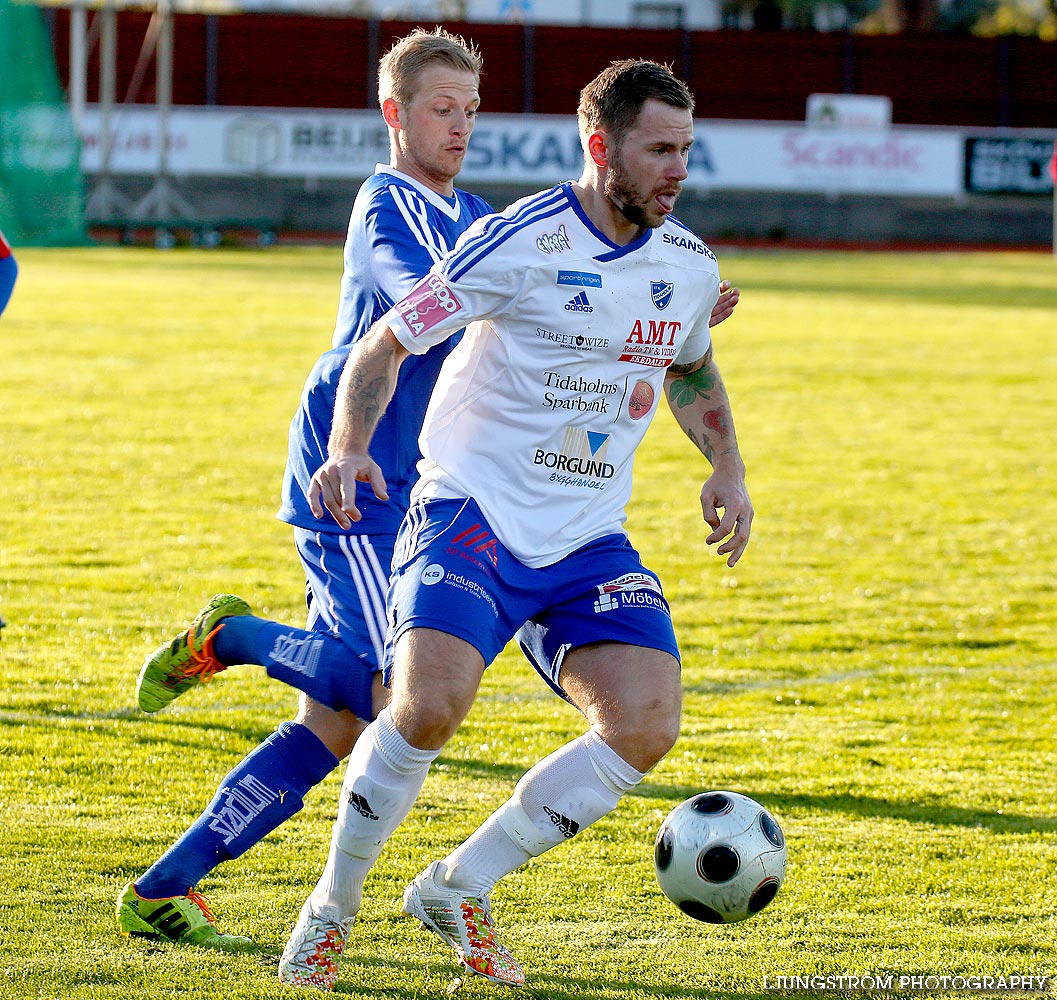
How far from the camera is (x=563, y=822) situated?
366 cm

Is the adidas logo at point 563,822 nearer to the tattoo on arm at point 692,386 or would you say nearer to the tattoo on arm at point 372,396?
the tattoo on arm at point 372,396

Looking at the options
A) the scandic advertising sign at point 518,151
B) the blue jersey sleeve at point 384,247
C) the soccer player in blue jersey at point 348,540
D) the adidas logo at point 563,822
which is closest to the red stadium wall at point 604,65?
the scandic advertising sign at point 518,151

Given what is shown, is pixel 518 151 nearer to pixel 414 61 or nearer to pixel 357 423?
pixel 414 61

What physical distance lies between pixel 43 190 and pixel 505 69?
14.5 meters

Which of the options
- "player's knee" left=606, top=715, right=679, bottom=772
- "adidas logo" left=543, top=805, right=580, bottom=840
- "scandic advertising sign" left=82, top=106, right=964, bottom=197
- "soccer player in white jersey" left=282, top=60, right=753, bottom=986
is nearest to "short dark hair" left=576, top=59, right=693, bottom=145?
"soccer player in white jersey" left=282, top=60, right=753, bottom=986

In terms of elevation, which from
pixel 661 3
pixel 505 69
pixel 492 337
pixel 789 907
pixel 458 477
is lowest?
pixel 789 907

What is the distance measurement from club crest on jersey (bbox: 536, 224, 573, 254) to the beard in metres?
0.14

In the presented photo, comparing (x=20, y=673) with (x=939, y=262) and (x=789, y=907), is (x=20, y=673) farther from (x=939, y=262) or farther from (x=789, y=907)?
(x=939, y=262)

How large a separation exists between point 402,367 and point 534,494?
554mm

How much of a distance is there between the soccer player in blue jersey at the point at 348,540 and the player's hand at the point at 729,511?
745 mm

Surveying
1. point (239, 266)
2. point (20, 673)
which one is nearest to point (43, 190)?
point (239, 266)

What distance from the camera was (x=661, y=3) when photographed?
49188mm

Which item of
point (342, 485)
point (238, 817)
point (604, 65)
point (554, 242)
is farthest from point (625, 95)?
point (604, 65)

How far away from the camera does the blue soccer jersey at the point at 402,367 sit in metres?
3.94
